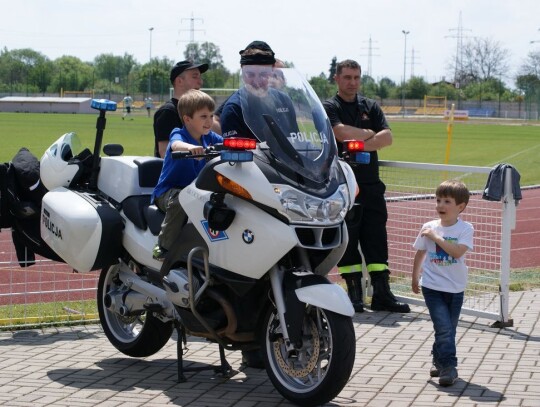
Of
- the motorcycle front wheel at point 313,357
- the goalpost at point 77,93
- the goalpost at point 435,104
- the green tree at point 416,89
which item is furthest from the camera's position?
the green tree at point 416,89

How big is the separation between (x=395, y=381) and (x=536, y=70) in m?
121

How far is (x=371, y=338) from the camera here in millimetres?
8109

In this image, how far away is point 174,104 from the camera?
845 centimetres

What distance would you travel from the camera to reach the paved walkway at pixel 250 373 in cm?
633

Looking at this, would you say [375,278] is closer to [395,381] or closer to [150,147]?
[395,381]

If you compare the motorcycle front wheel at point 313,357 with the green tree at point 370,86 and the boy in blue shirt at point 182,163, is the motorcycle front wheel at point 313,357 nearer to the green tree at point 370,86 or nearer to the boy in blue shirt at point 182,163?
the boy in blue shirt at point 182,163

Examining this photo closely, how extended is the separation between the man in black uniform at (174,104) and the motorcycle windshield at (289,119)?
6.21 feet

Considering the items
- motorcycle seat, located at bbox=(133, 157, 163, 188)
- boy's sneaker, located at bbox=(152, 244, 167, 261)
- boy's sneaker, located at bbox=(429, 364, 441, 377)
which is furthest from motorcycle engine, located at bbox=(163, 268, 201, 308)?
boy's sneaker, located at bbox=(429, 364, 441, 377)

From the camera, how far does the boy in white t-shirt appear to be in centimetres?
677

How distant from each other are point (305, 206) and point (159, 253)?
52.2 inches

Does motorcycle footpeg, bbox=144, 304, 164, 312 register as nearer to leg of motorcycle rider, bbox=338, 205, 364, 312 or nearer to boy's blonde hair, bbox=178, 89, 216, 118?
boy's blonde hair, bbox=178, 89, 216, 118

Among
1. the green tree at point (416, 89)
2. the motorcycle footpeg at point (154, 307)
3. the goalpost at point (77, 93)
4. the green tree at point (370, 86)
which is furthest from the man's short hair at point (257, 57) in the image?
the green tree at point (416, 89)

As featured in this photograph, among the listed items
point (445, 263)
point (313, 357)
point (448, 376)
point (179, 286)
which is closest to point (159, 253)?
point (179, 286)

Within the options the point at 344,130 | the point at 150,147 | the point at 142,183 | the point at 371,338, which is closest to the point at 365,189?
the point at 344,130
